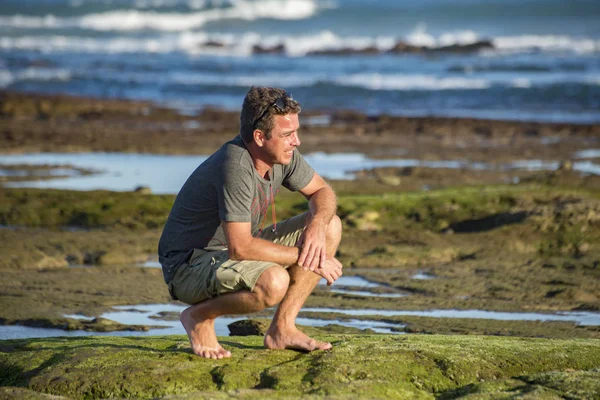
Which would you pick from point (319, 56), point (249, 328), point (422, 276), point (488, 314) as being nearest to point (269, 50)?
point (319, 56)

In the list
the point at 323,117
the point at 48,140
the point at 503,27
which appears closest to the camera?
the point at 48,140

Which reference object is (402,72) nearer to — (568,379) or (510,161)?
(510,161)

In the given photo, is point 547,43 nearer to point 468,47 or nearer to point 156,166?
point 468,47

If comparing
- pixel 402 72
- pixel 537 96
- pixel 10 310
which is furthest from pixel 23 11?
pixel 10 310

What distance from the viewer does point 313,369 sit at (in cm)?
458

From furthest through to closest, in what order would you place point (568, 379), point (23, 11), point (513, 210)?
1. point (23, 11)
2. point (513, 210)
3. point (568, 379)

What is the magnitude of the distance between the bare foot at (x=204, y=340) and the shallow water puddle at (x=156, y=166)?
7.46 meters

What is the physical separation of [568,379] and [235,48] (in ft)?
194

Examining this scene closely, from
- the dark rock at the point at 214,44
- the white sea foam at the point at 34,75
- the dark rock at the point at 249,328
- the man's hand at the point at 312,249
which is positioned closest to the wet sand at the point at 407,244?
the dark rock at the point at 249,328

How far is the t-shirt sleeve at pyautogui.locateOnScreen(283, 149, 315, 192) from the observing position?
5145mm

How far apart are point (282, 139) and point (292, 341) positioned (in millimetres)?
1093

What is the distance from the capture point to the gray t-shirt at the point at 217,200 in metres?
4.68

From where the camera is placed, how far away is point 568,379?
4.40m

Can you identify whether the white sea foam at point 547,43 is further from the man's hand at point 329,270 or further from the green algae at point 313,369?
the man's hand at point 329,270
